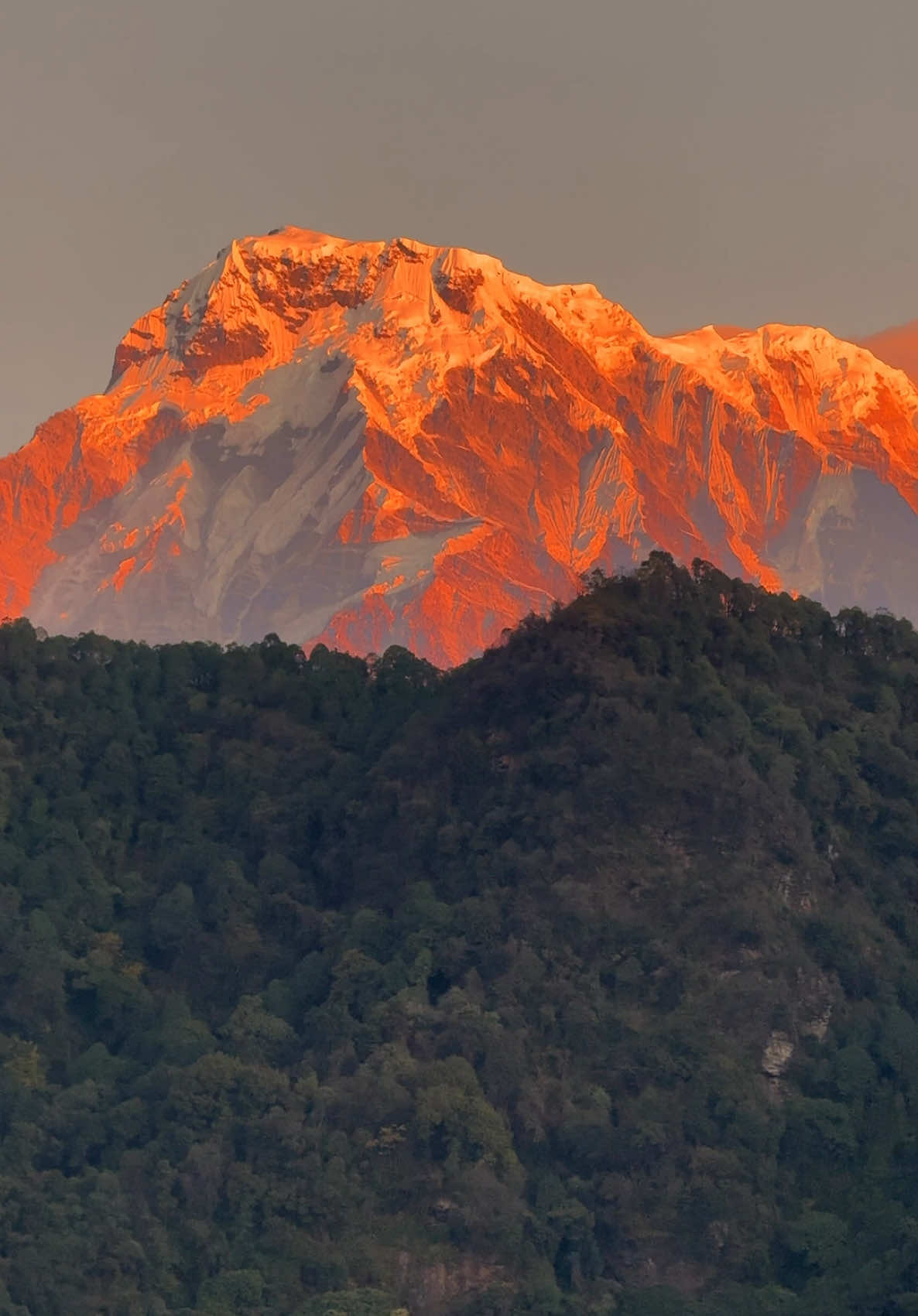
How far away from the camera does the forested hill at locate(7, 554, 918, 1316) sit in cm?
7150

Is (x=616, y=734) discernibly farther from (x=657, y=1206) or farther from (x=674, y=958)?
(x=657, y=1206)

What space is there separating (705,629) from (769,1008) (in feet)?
46.9

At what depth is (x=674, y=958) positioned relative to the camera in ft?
257

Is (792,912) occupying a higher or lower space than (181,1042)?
higher

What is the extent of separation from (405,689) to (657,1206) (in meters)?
24.0

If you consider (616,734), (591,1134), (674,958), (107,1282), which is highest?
(616,734)

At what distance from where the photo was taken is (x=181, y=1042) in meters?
77.8

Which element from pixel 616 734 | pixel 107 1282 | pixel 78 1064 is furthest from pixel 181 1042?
pixel 616 734

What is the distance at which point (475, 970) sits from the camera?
3103 inches

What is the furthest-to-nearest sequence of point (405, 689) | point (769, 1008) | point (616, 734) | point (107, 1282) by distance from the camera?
point (405, 689) → point (616, 734) → point (769, 1008) → point (107, 1282)

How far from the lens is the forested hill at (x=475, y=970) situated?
235ft

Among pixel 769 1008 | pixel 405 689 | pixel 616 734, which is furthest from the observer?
pixel 405 689

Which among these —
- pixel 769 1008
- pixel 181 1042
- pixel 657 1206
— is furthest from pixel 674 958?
pixel 181 1042

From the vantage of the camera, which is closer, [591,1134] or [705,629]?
[591,1134]
